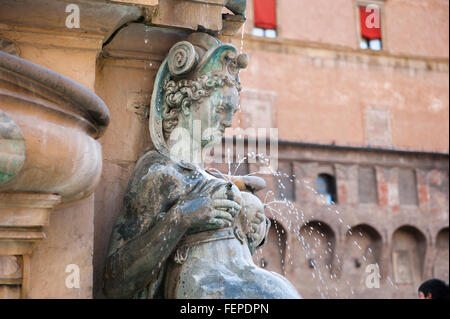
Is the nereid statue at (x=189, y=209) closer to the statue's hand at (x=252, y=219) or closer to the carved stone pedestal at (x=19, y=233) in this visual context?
the statue's hand at (x=252, y=219)

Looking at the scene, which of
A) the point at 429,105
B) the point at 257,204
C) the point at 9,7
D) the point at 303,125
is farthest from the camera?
the point at 429,105

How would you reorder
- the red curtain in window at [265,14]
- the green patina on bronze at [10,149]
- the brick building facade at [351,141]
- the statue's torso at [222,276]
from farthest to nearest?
the red curtain in window at [265,14], the brick building facade at [351,141], the statue's torso at [222,276], the green patina on bronze at [10,149]

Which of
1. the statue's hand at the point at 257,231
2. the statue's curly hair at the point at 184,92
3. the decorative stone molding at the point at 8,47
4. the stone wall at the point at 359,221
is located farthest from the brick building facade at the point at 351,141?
the decorative stone molding at the point at 8,47

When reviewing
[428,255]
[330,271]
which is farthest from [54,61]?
[428,255]

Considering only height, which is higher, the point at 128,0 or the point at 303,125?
the point at 303,125

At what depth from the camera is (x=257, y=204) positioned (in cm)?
207

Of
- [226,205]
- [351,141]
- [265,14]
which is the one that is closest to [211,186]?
[226,205]

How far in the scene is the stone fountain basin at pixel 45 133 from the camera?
1.51 meters

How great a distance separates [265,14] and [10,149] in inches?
872

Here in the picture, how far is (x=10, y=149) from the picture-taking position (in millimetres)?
1489

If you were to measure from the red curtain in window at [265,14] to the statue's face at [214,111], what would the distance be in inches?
831

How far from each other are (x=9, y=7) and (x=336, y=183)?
19890mm

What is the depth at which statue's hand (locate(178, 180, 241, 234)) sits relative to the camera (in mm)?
1830
